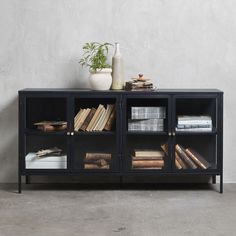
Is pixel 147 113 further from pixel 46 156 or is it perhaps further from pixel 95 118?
pixel 46 156

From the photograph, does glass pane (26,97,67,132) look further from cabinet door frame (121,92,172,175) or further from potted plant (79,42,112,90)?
cabinet door frame (121,92,172,175)

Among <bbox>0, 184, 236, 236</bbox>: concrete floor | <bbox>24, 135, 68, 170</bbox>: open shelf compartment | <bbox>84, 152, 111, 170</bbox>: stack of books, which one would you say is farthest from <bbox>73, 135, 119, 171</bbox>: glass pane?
<bbox>0, 184, 236, 236</bbox>: concrete floor

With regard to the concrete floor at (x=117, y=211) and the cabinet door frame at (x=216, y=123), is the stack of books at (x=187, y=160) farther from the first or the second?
the concrete floor at (x=117, y=211)

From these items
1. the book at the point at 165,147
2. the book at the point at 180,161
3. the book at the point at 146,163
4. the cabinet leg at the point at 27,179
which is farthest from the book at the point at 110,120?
the cabinet leg at the point at 27,179

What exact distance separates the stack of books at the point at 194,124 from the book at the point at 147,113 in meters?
0.14

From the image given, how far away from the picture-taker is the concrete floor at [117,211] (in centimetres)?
347

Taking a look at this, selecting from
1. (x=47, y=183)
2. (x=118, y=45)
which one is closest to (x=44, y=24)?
(x=118, y=45)

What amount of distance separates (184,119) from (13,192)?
1.41 m

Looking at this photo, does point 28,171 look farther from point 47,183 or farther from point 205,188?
point 205,188

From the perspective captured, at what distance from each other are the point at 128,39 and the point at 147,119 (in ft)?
2.35

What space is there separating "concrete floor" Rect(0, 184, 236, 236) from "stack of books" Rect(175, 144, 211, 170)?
203 millimetres

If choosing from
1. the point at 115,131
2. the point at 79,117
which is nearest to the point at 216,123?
the point at 115,131

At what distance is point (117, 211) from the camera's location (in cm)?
390

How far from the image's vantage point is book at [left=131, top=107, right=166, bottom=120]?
4.41 meters
